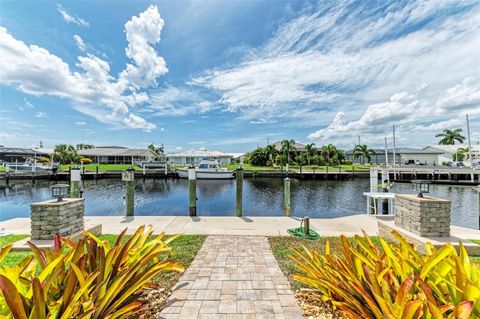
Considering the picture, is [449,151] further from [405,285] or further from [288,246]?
[405,285]

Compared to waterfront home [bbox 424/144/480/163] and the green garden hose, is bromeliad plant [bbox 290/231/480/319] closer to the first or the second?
the green garden hose

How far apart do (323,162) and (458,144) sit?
143ft

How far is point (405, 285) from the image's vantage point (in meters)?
1.69

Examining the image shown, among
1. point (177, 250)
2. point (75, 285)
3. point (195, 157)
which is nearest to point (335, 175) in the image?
point (195, 157)

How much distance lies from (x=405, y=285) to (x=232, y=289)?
2127 millimetres

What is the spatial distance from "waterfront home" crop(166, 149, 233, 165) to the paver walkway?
96.6 ft

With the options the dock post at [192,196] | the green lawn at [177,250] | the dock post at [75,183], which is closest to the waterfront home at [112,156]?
the dock post at [75,183]

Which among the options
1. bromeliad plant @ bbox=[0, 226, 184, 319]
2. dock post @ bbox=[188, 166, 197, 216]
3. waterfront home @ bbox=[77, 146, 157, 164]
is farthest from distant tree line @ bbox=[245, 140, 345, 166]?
bromeliad plant @ bbox=[0, 226, 184, 319]

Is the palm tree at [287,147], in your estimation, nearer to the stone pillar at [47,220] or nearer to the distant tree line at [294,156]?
the distant tree line at [294,156]

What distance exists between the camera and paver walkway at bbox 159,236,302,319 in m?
2.54

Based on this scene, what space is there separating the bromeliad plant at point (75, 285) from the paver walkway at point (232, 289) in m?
0.63

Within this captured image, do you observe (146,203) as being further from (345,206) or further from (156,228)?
(345,206)

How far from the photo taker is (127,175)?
7.89 meters

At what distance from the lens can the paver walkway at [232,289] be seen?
2541 millimetres
